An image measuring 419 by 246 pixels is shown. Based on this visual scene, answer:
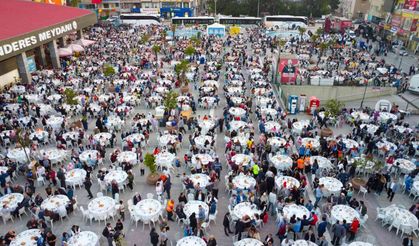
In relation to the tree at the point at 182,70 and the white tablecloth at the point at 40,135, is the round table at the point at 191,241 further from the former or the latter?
the tree at the point at 182,70

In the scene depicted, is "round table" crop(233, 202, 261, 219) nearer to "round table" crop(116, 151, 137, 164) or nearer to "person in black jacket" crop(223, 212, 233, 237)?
"person in black jacket" crop(223, 212, 233, 237)

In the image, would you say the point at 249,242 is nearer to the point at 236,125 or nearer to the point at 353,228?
the point at 353,228

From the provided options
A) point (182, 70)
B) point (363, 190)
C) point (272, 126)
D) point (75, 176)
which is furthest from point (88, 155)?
point (182, 70)

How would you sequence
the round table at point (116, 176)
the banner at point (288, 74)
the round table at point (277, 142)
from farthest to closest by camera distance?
the banner at point (288, 74) → the round table at point (277, 142) → the round table at point (116, 176)

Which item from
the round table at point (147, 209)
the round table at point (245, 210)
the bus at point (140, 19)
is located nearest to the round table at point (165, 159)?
the round table at point (147, 209)

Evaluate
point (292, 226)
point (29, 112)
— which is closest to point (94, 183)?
point (292, 226)

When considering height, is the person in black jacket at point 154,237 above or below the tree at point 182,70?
below

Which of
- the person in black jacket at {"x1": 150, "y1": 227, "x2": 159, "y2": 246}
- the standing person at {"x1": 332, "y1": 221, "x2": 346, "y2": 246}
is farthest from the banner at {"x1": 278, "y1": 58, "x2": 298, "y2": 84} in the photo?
the person in black jacket at {"x1": 150, "y1": 227, "x2": 159, "y2": 246}
